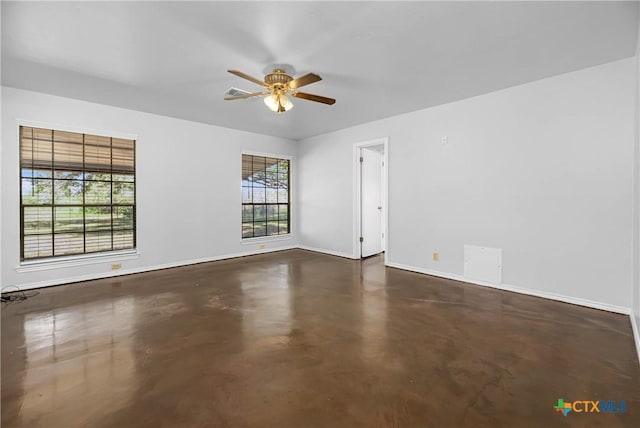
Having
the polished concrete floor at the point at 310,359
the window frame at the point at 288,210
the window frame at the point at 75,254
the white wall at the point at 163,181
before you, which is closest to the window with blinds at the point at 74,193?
the window frame at the point at 75,254

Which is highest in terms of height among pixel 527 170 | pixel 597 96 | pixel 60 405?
pixel 597 96

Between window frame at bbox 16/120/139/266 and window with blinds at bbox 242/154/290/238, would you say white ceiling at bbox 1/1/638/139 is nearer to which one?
window frame at bbox 16/120/139/266

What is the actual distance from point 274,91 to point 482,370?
123 inches

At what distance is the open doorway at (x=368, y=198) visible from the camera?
578cm

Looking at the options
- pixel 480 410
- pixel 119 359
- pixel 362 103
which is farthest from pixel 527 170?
pixel 119 359

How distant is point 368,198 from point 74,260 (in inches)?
197

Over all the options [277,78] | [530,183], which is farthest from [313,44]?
[530,183]

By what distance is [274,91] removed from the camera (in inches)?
123

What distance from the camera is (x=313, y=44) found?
2.64m

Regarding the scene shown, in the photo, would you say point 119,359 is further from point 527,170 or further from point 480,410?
point 527,170
